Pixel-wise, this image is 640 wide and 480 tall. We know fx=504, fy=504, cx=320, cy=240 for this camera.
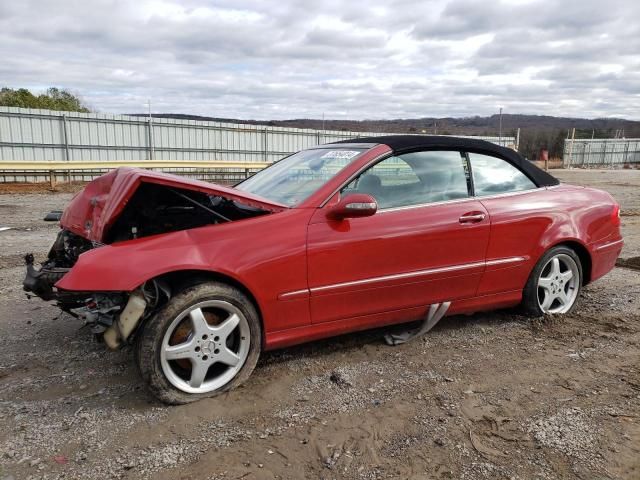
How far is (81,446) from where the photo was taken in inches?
99.8

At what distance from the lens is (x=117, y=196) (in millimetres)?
3061

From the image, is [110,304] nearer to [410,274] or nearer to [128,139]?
[410,274]

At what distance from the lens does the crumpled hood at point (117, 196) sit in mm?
3000

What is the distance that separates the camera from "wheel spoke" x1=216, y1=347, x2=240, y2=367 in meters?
3.03

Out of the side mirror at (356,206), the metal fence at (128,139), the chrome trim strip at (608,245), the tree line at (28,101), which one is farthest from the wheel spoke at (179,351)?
the tree line at (28,101)

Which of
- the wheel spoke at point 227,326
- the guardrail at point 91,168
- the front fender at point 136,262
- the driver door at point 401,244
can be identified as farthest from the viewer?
the guardrail at point 91,168

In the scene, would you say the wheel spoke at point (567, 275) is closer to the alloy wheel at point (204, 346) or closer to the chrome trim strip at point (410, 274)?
the chrome trim strip at point (410, 274)

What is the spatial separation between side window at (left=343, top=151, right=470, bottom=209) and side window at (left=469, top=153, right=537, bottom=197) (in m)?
0.10

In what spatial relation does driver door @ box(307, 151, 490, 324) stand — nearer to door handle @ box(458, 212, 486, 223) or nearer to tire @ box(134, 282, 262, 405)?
door handle @ box(458, 212, 486, 223)

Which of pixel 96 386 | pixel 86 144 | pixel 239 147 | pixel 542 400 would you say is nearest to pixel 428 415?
pixel 542 400

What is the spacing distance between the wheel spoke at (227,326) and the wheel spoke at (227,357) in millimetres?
82

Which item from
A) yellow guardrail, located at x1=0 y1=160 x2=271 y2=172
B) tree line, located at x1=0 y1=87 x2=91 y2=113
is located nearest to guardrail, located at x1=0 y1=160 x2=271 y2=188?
yellow guardrail, located at x1=0 y1=160 x2=271 y2=172

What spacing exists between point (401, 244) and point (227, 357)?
1.36 meters

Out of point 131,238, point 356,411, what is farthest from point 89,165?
point 356,411
